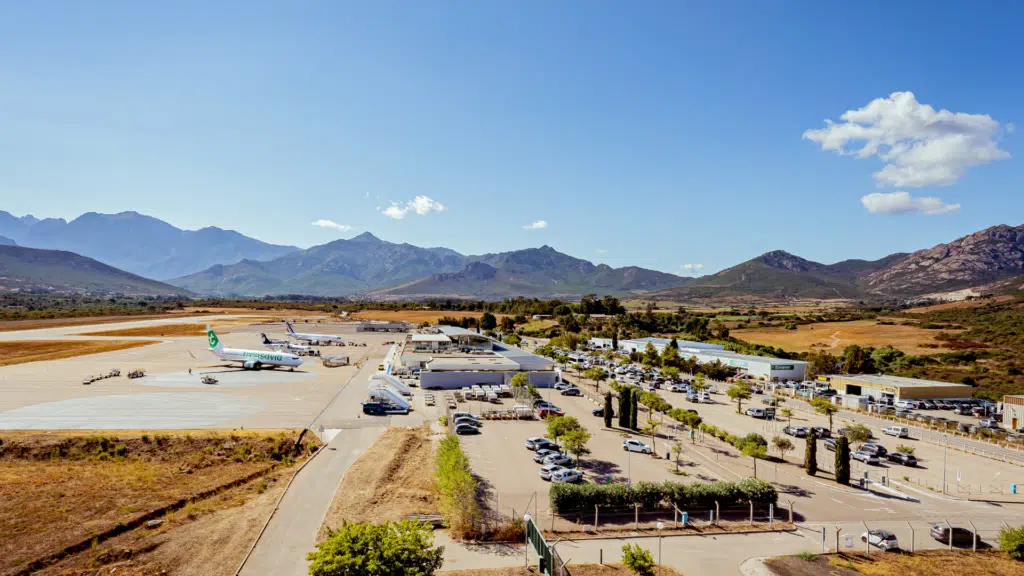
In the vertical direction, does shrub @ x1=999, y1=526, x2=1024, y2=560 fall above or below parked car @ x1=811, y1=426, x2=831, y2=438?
above

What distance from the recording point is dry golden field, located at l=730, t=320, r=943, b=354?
103438 millimetres

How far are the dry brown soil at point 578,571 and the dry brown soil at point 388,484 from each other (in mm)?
5922

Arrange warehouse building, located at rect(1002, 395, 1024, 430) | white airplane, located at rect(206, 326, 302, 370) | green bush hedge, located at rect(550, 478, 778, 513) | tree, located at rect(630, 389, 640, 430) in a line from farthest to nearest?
white airplane, located at rect(206, 326, 302, 370) < warehouse building, located at rect(1002, 395, 1024, 430) < tree, located at rect(630, 389, 640, 430) < green bush hedge, located at rect(550, 478, 778, 513)

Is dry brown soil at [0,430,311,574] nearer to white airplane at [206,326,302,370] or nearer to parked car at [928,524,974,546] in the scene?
white airplane at [206,326,302,370]

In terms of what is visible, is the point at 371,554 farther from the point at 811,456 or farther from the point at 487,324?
the point at 487,324

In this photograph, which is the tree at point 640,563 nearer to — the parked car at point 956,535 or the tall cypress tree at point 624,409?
the parked car at point 956,535

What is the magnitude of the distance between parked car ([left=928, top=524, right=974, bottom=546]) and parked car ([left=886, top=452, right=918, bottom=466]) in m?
14.5

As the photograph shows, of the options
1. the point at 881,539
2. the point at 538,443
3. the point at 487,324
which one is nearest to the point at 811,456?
the point at 881,539

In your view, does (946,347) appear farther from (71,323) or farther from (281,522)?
(71,323)

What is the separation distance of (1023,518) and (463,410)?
4080 cm

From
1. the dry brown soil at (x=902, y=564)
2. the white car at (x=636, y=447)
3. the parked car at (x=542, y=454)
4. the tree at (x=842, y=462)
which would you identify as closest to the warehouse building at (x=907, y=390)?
the tree at (x=842, y=462)

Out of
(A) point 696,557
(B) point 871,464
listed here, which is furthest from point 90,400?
(B) point 871,464

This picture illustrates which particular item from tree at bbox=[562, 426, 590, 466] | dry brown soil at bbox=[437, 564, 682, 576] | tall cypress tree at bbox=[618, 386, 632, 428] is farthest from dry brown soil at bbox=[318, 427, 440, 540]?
tall cypress tree at bbox=[618, 386, 632, 428]

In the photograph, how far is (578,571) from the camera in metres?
21.0
